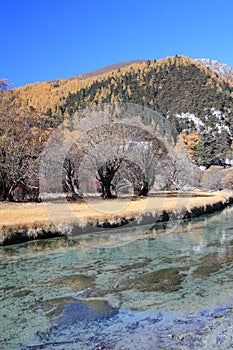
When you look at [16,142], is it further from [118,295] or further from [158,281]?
[118,295]

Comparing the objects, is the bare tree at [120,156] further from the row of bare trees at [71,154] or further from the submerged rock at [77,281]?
the submerged rock at [77,281]

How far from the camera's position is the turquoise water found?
10039 mm

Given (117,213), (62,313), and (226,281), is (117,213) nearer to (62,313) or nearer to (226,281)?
(226,281)

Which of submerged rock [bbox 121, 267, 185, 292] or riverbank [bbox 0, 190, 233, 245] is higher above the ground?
riverbank [bbox 0, 190, 233, 245]

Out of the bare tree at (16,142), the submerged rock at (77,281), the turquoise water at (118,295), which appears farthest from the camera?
the bare tree at (16,142)

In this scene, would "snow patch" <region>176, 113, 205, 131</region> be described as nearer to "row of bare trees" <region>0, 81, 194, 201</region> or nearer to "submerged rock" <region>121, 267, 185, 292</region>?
"row of bare trees" <region>0, 81, 194, 201</region>

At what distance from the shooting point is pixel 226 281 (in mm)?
14836

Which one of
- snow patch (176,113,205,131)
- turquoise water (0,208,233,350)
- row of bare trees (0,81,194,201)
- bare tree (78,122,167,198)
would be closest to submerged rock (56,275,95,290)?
turquoise water (0,208,233,350)

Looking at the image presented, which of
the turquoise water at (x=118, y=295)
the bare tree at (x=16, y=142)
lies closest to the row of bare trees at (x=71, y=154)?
the bare tree at (x=16, y=142)

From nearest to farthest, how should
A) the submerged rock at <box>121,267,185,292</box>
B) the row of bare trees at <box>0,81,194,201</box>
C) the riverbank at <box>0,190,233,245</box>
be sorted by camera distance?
the submerged rock at <box>121,267,185,292</box> < the riverbank at <box>0,190,233,245</box> < the row of bare trees at <box>0,81,194,201</box>

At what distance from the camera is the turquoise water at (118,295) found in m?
10.0

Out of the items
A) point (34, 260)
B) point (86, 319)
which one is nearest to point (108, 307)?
point (86, 319)

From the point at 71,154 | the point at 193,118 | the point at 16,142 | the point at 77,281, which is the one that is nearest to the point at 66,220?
the point at 77,281

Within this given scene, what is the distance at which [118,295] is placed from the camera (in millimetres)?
13883
